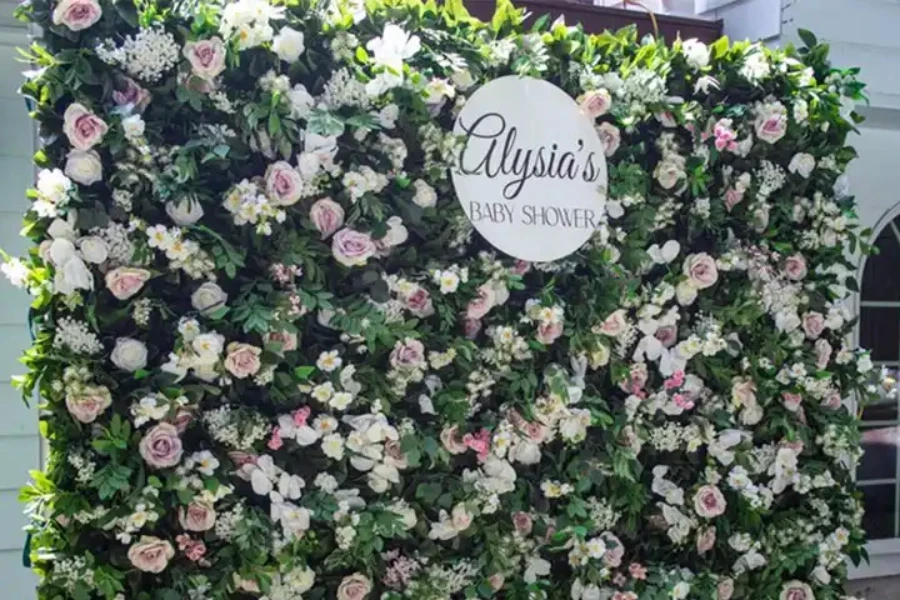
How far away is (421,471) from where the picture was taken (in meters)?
2.29

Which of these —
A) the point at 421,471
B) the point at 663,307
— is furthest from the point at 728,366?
the point at 421,471

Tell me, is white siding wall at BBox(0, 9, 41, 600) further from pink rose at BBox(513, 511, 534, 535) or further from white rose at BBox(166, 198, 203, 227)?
pink rose at BBox(513, 511, 534, 535)

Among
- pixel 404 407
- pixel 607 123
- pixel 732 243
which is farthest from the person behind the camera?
pixel 732 243

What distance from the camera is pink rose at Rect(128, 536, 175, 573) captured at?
6.56 feet

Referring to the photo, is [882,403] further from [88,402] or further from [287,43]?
[88,402]

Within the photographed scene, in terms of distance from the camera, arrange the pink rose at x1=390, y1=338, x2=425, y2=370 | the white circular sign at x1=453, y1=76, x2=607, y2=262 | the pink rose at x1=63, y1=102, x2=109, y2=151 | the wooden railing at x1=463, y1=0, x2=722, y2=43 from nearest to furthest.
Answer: the pink rose at x1=63, y1=102, x2=109, y2=151, the pink rose at x1=390, y1=338, x2=425, y2=370, the white circular sign at x1=453, y1=76, x2=607, y2=262, the wooden railing at x1=463, y1=0, x2=722, y2=43

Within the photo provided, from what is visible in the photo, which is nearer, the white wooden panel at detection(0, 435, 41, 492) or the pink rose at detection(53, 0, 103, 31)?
the pink rose at detection(53, 0, 103, 31)

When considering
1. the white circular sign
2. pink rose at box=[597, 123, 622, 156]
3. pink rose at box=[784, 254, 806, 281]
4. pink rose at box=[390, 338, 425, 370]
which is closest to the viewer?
pink rose at box=[390, 338, 425, 370]

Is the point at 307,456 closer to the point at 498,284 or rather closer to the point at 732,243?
the point at 498,284

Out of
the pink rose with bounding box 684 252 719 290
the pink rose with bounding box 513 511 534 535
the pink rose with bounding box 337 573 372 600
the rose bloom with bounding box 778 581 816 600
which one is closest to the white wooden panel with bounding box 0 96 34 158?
the pink rose with bounding box 337 573 372 600

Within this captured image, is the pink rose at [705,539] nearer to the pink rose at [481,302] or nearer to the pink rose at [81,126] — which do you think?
the pink rose at [481,302]

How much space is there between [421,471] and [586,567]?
0.60 metres

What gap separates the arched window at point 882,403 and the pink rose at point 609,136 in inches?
71.1

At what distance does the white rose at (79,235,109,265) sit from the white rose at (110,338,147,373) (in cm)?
20
